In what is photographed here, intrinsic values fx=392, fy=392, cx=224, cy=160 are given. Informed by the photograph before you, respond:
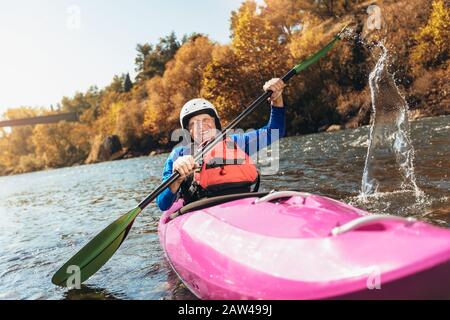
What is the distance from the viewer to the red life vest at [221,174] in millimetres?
3846

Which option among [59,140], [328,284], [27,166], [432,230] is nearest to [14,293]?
[328,284]

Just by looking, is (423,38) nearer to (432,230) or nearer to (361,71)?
(361,71)

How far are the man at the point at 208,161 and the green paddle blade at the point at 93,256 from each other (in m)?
0.46

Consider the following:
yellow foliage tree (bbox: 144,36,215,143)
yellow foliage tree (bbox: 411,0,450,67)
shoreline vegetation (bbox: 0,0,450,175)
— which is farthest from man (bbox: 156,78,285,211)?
yellow foliage tree (bbox: 144,36,215,143)

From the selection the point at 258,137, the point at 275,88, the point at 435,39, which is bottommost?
the point at 258,137

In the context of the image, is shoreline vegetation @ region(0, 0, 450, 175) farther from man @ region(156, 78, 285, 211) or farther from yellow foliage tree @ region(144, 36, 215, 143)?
man @ region(156, 78, 285, 211)

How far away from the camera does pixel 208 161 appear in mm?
3891

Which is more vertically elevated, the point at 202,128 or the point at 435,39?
the point at 435,39

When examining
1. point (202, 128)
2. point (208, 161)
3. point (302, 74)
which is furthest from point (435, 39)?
point (208, 161)

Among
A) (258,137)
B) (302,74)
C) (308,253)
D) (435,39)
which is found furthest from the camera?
(302,74)

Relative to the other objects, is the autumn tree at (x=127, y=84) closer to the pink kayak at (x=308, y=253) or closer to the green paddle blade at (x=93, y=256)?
the green paddle blade at (x=93, y=256)

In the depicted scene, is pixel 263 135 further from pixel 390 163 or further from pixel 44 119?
pixel 390 163

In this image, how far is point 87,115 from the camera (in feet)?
206

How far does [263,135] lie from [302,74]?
28905 millimetres
